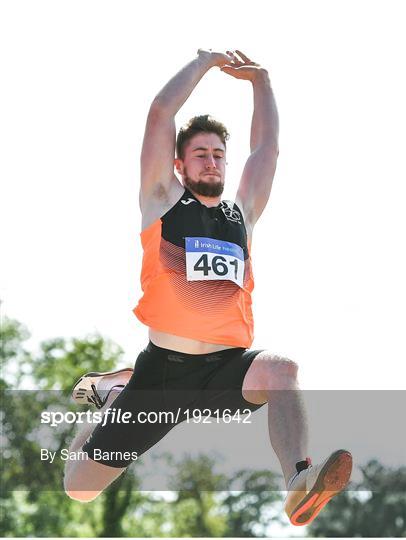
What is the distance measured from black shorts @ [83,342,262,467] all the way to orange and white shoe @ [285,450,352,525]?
0.83m

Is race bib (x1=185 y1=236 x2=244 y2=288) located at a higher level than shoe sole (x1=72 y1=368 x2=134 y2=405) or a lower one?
higher

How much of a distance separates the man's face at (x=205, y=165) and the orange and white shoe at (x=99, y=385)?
1566 mm

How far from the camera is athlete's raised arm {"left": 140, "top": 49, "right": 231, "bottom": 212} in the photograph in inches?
239

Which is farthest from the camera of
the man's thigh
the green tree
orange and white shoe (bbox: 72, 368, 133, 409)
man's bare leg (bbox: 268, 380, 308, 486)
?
the green tree

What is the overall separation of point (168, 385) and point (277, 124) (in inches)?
80.1

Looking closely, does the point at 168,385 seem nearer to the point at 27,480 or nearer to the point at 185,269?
the point at 185,269

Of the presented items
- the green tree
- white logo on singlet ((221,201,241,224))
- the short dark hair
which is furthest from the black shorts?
the green tree

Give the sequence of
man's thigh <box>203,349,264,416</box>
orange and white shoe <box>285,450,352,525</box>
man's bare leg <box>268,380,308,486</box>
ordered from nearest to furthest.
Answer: orange and white shoe <box>285,450,352,525</box> → man's bare leg <box>268,380,308,486</box> → man's thigh <box>203,349,264,416</box>

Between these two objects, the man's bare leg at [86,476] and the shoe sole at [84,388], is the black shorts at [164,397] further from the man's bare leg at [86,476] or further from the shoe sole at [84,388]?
the shoe sole at [84,388]

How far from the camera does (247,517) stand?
47.0 meters

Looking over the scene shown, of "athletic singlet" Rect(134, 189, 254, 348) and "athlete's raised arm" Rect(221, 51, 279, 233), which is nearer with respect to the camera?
"athletic singlet" Rect(134, 189, 254, 348)

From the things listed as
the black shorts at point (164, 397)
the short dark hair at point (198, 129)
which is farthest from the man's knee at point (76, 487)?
the short dark hair at point (198, 129)

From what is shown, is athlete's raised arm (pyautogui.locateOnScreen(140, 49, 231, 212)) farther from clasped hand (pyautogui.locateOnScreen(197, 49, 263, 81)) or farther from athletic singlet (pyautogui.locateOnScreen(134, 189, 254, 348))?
clasped hand (pyautogui.locateOnScreen(197, 49, 263, 81))

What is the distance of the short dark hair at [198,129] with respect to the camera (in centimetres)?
623
